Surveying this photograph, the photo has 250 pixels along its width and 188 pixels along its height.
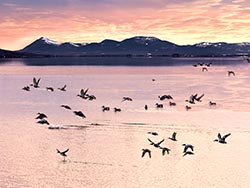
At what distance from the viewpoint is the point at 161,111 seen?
56.6 m

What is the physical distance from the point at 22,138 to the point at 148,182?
14.3 metres

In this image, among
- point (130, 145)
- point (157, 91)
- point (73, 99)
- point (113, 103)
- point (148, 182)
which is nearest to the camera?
point (148, 182)

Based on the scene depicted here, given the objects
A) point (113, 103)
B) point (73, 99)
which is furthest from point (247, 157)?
point (73, 99)

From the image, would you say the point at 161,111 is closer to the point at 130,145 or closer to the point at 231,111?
the point at 231,111

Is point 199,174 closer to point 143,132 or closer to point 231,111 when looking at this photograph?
point 143,132

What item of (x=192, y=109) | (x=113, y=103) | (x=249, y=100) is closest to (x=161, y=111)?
(x=192, y=109)

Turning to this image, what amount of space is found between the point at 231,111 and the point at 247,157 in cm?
1985

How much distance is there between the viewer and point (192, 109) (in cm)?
5819

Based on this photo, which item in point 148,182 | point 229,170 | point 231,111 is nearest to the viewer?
point 148,182

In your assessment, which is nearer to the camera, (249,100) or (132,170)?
(132,170)

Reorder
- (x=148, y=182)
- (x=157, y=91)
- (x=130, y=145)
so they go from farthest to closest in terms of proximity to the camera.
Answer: (x=157, y=91) < (x=130, y=145) < (x=148, y=182)

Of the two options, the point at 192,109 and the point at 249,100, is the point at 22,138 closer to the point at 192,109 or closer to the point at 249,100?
the point at 192,109

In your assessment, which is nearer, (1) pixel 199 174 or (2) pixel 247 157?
(1) pixel 199 174

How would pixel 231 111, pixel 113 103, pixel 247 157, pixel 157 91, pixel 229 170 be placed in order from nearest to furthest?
pixel 229 170 < pixel 247 157 < pixel 231 111 < pixel 113 103 < pixel 157 91
